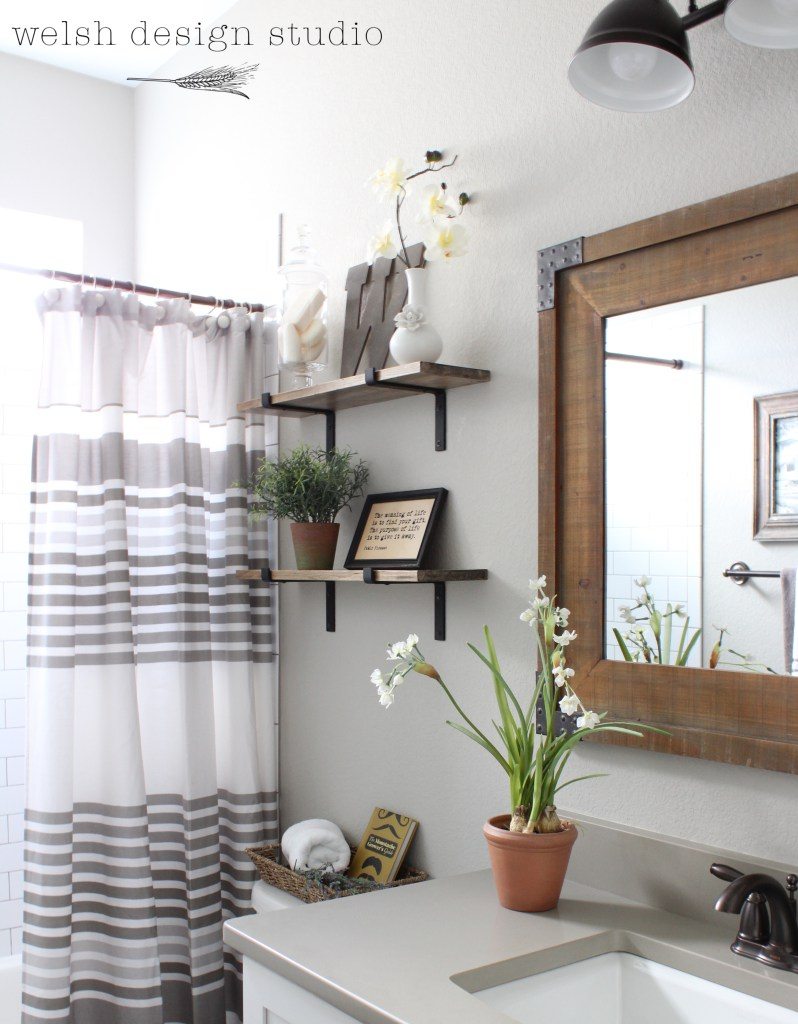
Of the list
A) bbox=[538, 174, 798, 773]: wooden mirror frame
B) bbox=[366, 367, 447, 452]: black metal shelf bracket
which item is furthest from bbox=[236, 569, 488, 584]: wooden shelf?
bbox=[366, 367, 447, 452]: black metal shelf bracket

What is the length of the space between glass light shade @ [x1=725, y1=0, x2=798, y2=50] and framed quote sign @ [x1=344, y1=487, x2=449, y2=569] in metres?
0.99

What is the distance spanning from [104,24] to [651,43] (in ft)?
7.29

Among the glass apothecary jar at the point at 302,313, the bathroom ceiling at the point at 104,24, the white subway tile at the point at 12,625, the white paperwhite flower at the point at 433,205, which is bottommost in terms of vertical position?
the white subway tile at the point at 12,625

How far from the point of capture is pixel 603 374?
165 centimetres

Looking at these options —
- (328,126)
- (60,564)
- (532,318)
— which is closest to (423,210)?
(532,318)

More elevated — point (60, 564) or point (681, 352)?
point (681, 352)

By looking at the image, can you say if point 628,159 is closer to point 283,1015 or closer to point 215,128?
point 283,1015

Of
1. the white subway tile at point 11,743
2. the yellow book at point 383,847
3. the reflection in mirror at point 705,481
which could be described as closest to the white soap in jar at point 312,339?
the reflection in mirror at point 705,481

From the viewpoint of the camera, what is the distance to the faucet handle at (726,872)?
1.35 meters

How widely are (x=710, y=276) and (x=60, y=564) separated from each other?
146 centimetres

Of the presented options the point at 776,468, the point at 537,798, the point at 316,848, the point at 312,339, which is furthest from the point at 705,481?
the point at 316,848

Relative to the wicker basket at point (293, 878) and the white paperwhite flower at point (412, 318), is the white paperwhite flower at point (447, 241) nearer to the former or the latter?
the white paperwhite flower at point (412, 318)

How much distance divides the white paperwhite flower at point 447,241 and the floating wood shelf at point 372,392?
212mm

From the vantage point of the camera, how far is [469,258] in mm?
1954
